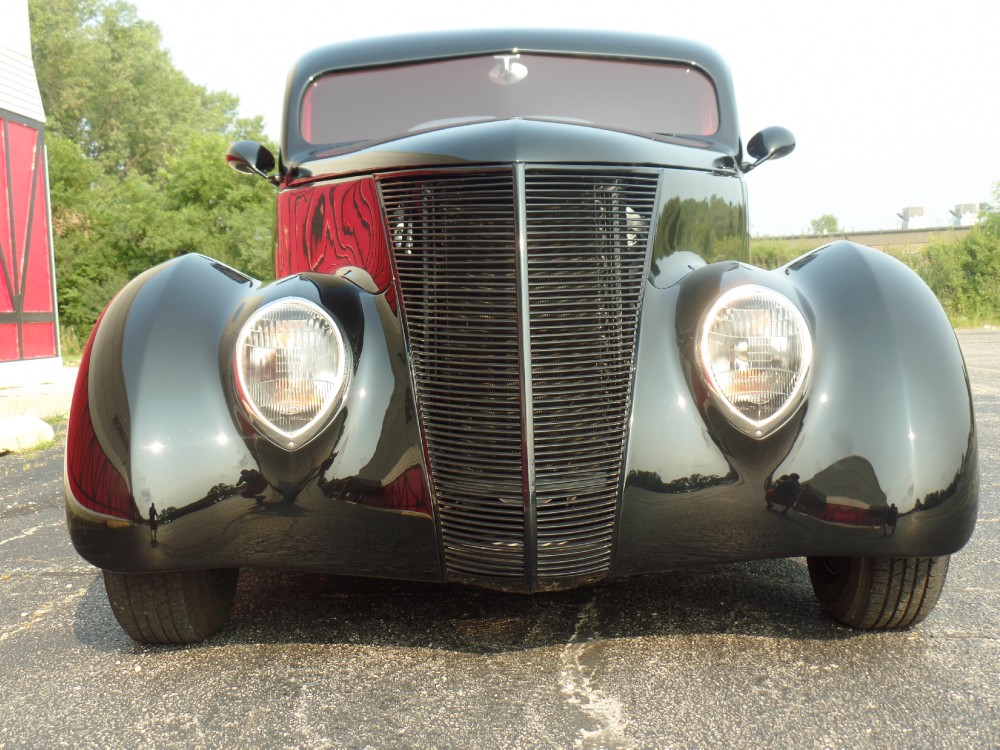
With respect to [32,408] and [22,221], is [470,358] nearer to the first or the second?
[32,408]

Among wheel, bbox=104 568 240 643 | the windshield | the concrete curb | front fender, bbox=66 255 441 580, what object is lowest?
the concrete curb

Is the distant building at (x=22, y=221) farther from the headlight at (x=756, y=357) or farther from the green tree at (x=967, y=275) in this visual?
the green tree at (x=967, y=275)

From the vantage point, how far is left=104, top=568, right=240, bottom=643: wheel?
2.31 meters

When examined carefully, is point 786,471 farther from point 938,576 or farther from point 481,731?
point 481,731

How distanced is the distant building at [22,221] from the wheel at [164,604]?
12160mm

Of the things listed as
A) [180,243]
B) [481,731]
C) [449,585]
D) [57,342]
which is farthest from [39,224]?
[180,243]

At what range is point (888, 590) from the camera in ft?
7.57

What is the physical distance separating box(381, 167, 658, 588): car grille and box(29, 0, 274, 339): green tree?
88.4 feet

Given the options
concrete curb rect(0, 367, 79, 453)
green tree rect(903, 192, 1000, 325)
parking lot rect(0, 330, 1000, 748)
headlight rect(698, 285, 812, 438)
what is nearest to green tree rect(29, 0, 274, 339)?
concrete curb rect(0, 367, 79, 453)

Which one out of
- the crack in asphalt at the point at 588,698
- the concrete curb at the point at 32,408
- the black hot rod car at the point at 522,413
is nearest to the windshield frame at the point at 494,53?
the black hot rod car at the point at 522,413

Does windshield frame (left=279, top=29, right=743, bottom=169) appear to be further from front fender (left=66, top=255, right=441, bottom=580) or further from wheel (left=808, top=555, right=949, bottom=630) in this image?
wheel (left=808, top=555, right=949, bottom=630)

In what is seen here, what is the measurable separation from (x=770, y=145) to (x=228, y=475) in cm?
262

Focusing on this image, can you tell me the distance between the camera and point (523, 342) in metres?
2.18

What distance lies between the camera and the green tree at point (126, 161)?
30516 millimetres
